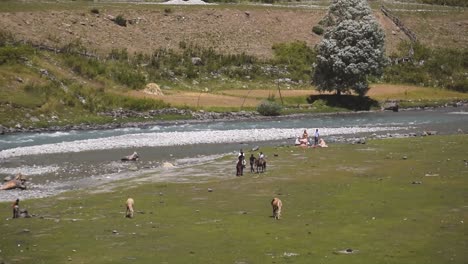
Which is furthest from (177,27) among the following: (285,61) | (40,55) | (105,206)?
(105,206)

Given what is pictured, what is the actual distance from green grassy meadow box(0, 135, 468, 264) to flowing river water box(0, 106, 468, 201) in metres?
7.60

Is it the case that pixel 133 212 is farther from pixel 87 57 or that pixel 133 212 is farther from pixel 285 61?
pixel 285 61

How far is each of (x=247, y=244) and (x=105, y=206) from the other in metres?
15.9

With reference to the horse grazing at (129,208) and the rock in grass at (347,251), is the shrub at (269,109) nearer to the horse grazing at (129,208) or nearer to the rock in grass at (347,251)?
the horse grazing at (129,208)

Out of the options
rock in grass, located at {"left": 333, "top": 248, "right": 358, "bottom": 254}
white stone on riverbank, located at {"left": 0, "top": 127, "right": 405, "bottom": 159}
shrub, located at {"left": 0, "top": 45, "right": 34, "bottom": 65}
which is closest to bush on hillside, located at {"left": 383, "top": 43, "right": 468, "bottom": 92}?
white stone on riverbank, located at {"left": 0, "top": 127, "right": 405, "bottom": 159}

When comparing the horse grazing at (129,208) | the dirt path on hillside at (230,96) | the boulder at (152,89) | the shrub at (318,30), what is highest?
the shrub at (318,30)

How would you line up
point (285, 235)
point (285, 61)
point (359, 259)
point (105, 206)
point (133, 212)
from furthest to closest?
1. point (285, 61)
2. point (105, 206)
3. point (133, 212)
4. point (285, 235)
5. point (359, 259)

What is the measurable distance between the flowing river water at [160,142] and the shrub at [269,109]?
1.97m

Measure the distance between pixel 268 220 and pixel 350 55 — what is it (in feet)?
259

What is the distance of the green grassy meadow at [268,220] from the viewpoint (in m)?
42.8

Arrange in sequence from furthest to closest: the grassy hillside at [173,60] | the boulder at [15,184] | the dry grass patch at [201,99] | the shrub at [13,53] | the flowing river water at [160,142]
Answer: the dry grass patch at [201,99] < the shrub at [13,53] < the grassy hillside at [173,60] < the flowing river water at [160,142] < the boulder at [15,184]

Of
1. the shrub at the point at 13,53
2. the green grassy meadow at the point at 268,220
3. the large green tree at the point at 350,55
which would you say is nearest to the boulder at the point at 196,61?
the large green tree at the point at 350,55

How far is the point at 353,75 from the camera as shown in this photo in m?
127

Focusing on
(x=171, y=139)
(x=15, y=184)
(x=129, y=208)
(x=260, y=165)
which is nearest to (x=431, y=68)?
(x=171, y=139)
